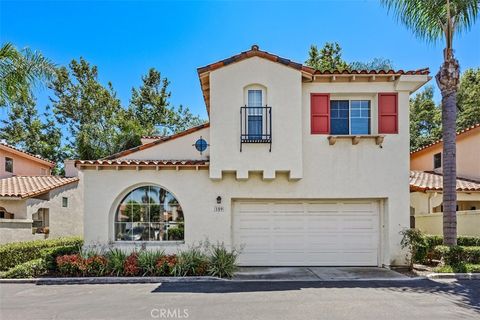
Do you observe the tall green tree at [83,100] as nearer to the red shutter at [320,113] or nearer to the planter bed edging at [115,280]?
the planter bed edging at [115,280]

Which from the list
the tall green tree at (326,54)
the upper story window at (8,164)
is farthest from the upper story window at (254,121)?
the tall green tree at (326,54)

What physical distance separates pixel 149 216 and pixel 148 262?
1.91m

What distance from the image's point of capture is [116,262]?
11.2 metres

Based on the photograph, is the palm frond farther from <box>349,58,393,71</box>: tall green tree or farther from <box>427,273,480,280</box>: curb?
<box>427,273,480,280</box>: curb

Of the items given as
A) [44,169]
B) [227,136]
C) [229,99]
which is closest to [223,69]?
[229,99]

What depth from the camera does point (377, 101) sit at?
1256 centimetres

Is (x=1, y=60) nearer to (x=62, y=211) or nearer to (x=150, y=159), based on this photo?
(x=150, y=159)

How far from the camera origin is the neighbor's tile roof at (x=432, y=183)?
15.6 m

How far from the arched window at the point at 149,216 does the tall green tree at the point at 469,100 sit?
25.4 m

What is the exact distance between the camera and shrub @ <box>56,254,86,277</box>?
1119cm

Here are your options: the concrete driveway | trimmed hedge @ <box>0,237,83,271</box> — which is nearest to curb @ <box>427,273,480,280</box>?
the concrete driveway

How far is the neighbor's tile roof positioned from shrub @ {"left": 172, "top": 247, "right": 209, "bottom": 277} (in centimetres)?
989

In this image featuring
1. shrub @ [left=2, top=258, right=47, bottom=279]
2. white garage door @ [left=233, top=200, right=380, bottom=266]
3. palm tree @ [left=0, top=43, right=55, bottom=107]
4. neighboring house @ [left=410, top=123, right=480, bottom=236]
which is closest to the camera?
shrub @ [left=2, top=258, right=47, bottom=279]

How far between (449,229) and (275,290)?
6.67 metres
